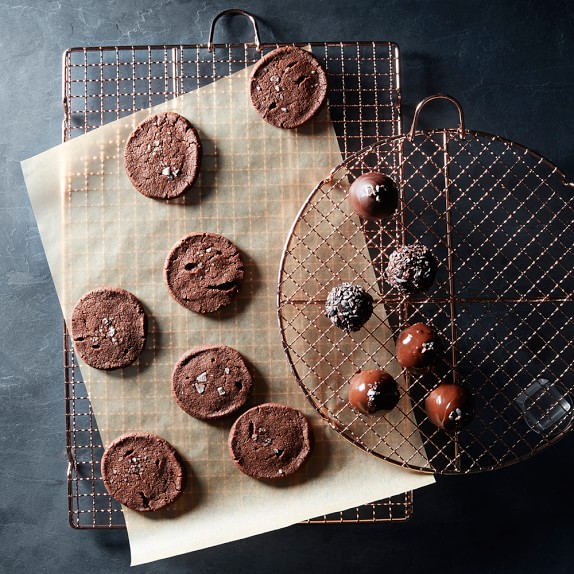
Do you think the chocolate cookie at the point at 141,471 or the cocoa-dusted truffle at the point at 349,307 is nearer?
the cocoa-dusted truffle at the point at 349,307

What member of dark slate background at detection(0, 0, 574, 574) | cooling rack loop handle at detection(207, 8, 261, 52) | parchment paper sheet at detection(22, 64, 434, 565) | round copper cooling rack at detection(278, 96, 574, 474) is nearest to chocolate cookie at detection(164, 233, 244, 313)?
parchment paper sheet at detection(22, 64, 434, 565)

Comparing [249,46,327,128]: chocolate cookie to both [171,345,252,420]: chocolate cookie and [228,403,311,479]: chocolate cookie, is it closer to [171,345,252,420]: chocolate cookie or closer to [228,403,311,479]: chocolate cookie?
[171,345,252,420]: chocolate cookie

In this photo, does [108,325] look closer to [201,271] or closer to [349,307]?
[201,271]

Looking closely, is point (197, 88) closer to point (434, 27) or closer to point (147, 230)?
point (147, 230)

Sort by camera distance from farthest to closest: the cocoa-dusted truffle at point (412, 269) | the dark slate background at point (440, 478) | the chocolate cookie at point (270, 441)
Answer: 1. the dark slate background at point (440, 478)
2. the chocolate cookie at point (270, 441)
3. the cocoa-dusted truffle at point (412, 269)

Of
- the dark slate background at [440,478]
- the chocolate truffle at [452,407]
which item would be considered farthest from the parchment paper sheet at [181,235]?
the chocolate truffle at [452,407]

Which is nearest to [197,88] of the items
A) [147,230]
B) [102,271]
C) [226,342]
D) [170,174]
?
[170,174]

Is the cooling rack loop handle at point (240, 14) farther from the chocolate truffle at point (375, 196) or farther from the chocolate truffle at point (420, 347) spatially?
the chocolate truffle at point (420, 347)
